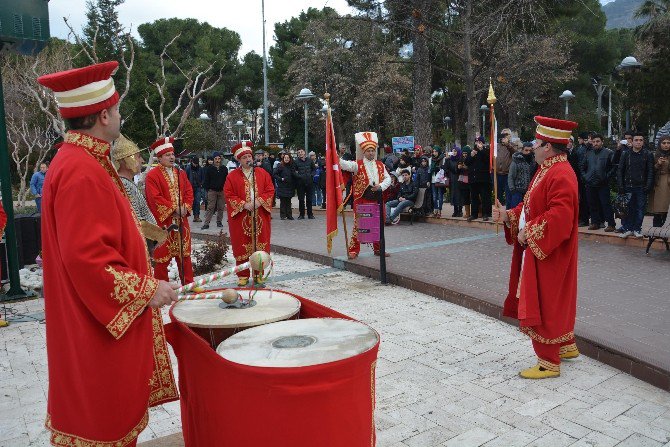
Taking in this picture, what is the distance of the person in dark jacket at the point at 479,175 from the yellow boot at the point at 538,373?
8003 mm

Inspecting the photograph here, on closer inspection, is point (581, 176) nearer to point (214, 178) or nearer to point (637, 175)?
point (637, 175)

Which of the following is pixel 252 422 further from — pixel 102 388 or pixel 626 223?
Result: pixel 626 223

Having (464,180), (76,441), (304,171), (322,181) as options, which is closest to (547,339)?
(76,441)

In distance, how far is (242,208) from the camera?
8148 millimetres

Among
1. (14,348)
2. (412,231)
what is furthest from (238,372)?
(412,231)

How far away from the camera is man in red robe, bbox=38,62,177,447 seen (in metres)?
2.45

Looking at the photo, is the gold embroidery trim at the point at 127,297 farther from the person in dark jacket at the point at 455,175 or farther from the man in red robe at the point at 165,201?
the person in dark jacket at the point at 455,175

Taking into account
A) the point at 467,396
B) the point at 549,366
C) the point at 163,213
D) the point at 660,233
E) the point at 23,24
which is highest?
the point at 23,24

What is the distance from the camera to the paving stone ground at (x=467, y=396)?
12.3ft

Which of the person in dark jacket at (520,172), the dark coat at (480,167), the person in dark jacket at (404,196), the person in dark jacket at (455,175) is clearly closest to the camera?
the person in dark jacket at (520,172)

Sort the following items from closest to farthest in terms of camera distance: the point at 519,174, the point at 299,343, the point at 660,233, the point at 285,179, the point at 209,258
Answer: the point at 299,343, the point at 660,233, the point at 209,258, the point at 519,174, the point at 285,179

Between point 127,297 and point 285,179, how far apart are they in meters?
13.5

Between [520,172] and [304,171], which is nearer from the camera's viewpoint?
[520,172]

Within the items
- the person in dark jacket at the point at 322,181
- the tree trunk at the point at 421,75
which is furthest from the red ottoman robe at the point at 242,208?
the tree trunk at the point at 421,75
